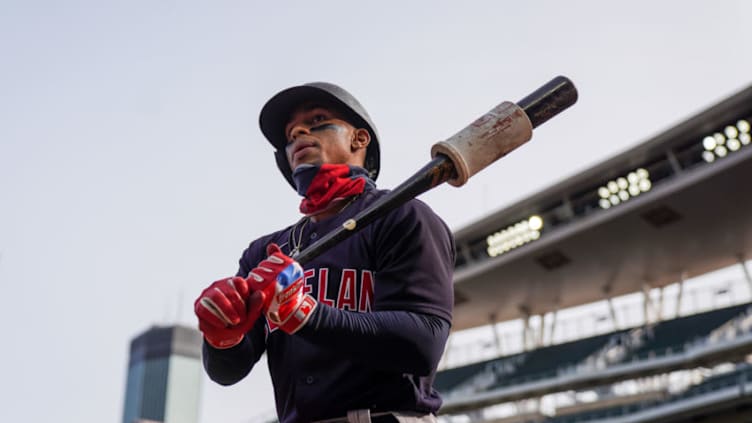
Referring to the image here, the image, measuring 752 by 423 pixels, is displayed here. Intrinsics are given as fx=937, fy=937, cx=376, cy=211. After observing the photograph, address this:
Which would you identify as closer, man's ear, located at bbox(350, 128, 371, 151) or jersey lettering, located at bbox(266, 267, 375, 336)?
jersey lettering, located at bbox(266, 267, 375, 336)

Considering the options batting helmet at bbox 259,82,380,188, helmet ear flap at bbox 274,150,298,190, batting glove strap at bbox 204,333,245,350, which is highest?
batting helmet at bbox 259,82,380,188

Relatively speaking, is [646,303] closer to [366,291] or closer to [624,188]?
[624,188]

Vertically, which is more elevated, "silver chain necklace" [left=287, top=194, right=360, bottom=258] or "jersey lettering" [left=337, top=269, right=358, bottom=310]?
"silver chain necklace" [left=287, top=194, right=360, bottom=258]

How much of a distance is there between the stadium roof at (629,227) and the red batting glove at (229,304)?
23067 millimetres

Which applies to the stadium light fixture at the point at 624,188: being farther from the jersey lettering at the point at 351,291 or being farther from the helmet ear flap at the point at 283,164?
the jersey lettering at the point at 351,291

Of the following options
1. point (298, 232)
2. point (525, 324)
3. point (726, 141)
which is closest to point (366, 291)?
point (298, 232)

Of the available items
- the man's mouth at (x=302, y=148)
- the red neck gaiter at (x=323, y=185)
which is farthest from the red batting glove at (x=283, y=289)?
the man's mouth at (x=302, y=148)

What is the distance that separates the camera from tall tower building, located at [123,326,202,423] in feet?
455

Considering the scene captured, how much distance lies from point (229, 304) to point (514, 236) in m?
26.3

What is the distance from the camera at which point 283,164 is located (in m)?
3.03

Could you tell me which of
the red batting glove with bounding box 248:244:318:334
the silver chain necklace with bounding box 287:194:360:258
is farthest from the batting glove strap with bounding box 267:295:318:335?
the silver chain necklace with bounding box 287:194:360:258

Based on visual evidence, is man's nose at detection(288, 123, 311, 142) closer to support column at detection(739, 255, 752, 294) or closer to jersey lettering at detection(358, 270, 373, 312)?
jersey lettering at detection(358, 270, 373, 312)

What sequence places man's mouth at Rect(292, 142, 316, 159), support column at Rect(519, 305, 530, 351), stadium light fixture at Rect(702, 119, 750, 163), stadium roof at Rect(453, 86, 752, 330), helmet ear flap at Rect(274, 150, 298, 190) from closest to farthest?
man's mouth at Rect(292, 142, 316, 159) < helmet ear flap at Rect(274, 150, 298, 190) < stadium light fixture at Rect(702, 119, 750, 163) < stadium roof at Rect(453, 86, 752, 330) < support column at Rect(519, 305, 530, 351)

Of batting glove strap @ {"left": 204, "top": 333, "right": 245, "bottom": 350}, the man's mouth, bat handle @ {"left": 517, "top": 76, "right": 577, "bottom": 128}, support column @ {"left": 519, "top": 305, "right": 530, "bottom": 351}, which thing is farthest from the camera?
support column @ {"left": 519, "top": 305, "right": 530, "bottom": 351}
